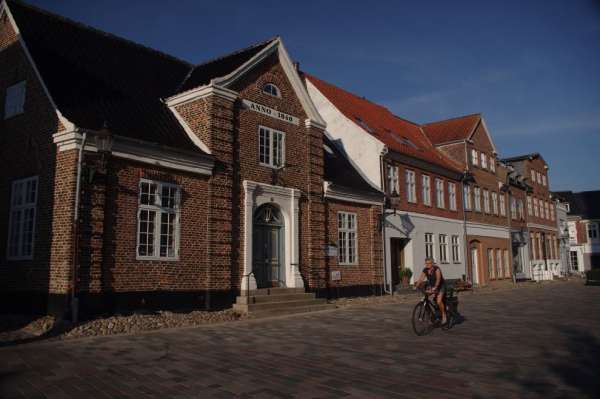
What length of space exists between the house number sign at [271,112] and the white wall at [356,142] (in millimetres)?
6170

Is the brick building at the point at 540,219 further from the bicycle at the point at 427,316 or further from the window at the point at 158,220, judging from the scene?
the window at the point at 158,220

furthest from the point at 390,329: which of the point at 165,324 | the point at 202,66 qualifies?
the point at 202,66

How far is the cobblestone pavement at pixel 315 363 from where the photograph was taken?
6.39 m

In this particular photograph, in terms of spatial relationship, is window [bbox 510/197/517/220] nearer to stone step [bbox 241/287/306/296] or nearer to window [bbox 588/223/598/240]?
stone step [bbox 241/287/306/296]

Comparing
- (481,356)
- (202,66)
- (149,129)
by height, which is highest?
(202,66)

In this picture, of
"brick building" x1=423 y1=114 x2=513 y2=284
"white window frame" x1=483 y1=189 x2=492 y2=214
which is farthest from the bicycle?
"white window frame" x1=483 y1=189 x2=492 y2=214

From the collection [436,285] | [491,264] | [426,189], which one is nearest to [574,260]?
[491,264]

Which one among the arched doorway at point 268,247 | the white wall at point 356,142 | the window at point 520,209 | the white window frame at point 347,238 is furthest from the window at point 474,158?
the arched doorway at point 268,247

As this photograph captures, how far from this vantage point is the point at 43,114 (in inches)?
533

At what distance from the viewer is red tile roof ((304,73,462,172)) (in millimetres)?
25875

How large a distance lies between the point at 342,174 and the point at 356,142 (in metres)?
2.96

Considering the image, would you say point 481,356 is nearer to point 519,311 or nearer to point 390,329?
point 390,329

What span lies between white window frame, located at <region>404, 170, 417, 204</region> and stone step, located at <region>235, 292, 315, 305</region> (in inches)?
411

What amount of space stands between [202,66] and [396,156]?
1062 centimetres
